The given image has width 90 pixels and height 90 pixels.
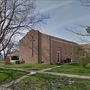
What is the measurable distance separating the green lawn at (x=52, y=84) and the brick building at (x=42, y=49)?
31.1m

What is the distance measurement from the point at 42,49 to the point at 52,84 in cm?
3493

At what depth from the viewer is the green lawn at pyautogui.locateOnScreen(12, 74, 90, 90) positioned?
21.1 m

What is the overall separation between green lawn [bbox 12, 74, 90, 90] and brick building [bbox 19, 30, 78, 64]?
3109 cm

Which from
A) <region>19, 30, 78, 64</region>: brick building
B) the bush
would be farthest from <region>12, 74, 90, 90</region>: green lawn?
<region>19, 30, 78, 64</region>: brick building

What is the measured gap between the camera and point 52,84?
22453 mm

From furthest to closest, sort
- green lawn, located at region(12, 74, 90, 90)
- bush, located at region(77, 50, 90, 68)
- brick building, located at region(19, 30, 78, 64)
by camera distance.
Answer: brick building, located at region(19, 30, 78, 64) < bush, located at region(77, 50, 90, 68) < green lawn, located at region(12, 74, 90, 90)

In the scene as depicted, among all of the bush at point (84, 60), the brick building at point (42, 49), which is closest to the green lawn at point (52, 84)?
the bush at point (84, 60)

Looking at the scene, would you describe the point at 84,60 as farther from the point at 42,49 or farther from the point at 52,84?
the point at 42,49

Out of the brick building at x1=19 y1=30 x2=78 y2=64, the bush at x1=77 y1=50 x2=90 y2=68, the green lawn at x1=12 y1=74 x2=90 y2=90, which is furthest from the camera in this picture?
the brick building at x1=19 y1=30 x2=78 y2=64

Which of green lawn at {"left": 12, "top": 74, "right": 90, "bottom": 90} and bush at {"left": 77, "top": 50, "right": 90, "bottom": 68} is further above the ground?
bush at {"left": 77, "top": 50, "right": 90, "bottom": 68}

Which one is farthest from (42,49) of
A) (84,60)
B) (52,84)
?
(52,84)

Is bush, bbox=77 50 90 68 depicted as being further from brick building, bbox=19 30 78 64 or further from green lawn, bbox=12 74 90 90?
brick building, bbox=19 30 78 64

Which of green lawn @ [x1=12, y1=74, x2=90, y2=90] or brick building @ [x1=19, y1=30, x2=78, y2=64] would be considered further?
brick building @ [x1=19, y1=30, x2=78, y2=64]

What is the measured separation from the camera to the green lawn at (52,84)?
21.1m
